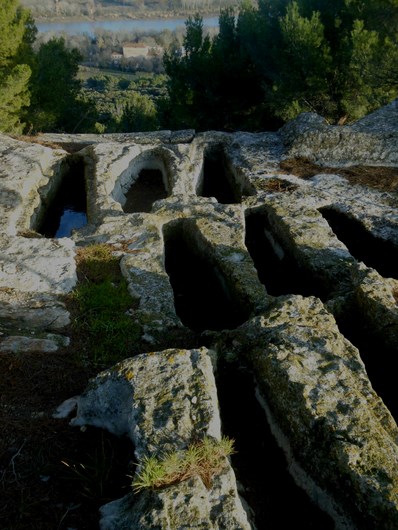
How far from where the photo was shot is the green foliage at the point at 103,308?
6.46 meters

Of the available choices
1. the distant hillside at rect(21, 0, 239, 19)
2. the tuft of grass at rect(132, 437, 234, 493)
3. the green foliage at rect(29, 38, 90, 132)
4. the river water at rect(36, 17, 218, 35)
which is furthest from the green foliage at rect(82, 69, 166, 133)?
the distant hillside at rect(21, 0, 239, 19)

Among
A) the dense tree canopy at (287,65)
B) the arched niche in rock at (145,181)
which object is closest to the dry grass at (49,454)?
the arched niche in rock at (145,181)

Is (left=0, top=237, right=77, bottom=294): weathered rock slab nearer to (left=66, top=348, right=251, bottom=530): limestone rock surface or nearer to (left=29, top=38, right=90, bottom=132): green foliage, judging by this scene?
(left=66, top=348, right=251, bottom=530): limestone rock surface

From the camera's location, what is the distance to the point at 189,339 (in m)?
6.65

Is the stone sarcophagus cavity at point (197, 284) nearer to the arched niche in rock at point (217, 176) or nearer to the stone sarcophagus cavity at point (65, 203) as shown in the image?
the stone sarcophagus cavity at point (65, 203)

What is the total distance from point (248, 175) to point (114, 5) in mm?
208349

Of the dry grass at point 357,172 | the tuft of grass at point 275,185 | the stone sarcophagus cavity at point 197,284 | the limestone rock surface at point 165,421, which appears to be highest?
the limestone rock surface at point 165,421

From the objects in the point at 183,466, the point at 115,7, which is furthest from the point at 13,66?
the point at 115,7

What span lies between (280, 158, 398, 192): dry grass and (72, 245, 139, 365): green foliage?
21.7 ft

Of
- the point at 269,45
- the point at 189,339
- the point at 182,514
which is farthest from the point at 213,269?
the point at 269,45

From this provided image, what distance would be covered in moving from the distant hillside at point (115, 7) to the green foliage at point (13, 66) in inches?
5552

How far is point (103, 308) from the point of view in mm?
7250

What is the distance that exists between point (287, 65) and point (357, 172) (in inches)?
319

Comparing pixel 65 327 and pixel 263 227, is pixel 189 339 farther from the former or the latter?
pixel 263 227
